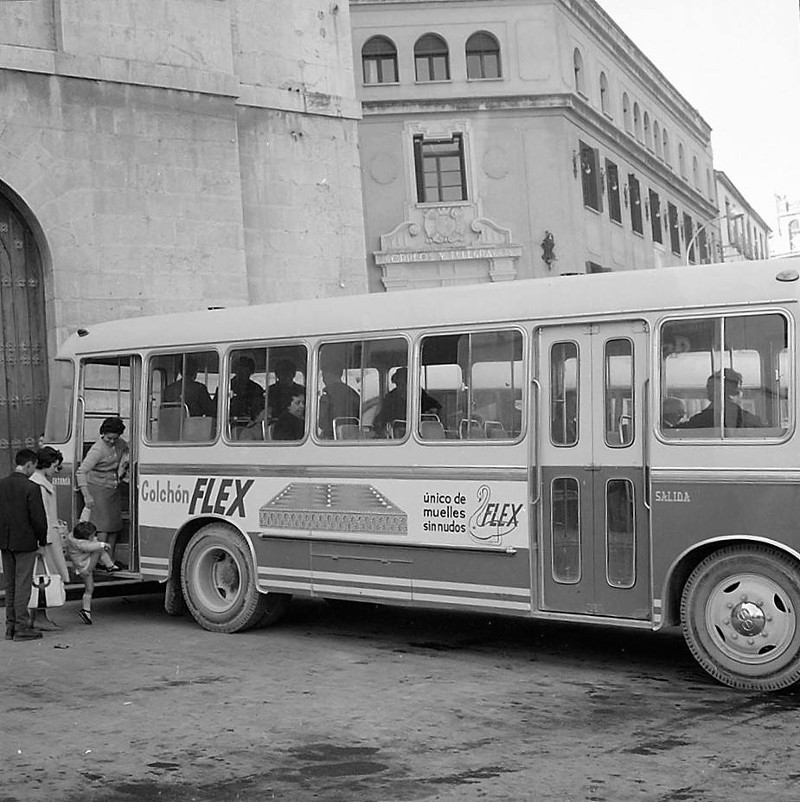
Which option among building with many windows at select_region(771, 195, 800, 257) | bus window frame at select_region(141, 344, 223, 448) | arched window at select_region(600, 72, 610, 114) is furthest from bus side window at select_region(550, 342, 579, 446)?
building with many windows at select_region(771, 195, 800, 257)

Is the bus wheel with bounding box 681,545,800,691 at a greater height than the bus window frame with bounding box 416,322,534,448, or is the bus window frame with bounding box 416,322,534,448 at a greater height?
the bus window frame with bounding box 416,322,534,448

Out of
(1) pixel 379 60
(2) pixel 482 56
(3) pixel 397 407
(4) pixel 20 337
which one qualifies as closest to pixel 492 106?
(2) pixel 482 56

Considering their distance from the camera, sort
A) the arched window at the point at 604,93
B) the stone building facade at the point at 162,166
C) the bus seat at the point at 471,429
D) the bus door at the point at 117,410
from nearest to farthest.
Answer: the bus seat at the point at 471,429 < the bus door at the point at 117,410 < the stone building facade at the point at 162,166 < the arched window at the point at 604,93

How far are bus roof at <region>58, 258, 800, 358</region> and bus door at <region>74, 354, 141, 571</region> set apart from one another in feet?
0.59

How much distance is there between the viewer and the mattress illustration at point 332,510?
11172 millimetres

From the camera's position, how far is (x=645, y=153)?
5219cm

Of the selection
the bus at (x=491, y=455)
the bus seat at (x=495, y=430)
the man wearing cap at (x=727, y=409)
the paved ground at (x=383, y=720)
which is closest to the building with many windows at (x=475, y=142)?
the bus at (x=491, y=455)

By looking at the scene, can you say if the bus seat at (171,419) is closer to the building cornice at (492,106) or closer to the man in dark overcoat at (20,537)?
the man in dark overcoat at (20,537)

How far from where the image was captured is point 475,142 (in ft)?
143

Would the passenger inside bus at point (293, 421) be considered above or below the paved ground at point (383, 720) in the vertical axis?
above

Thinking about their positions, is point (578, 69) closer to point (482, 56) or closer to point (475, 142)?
point (482, 56)

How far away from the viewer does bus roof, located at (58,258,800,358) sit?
944 cm

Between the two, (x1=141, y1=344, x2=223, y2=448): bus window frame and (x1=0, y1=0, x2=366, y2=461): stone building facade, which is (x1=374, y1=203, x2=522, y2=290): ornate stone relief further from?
(x1=141, y1=344, x2=223, y2=448): bus window frame

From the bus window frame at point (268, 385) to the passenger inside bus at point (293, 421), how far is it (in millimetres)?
37
